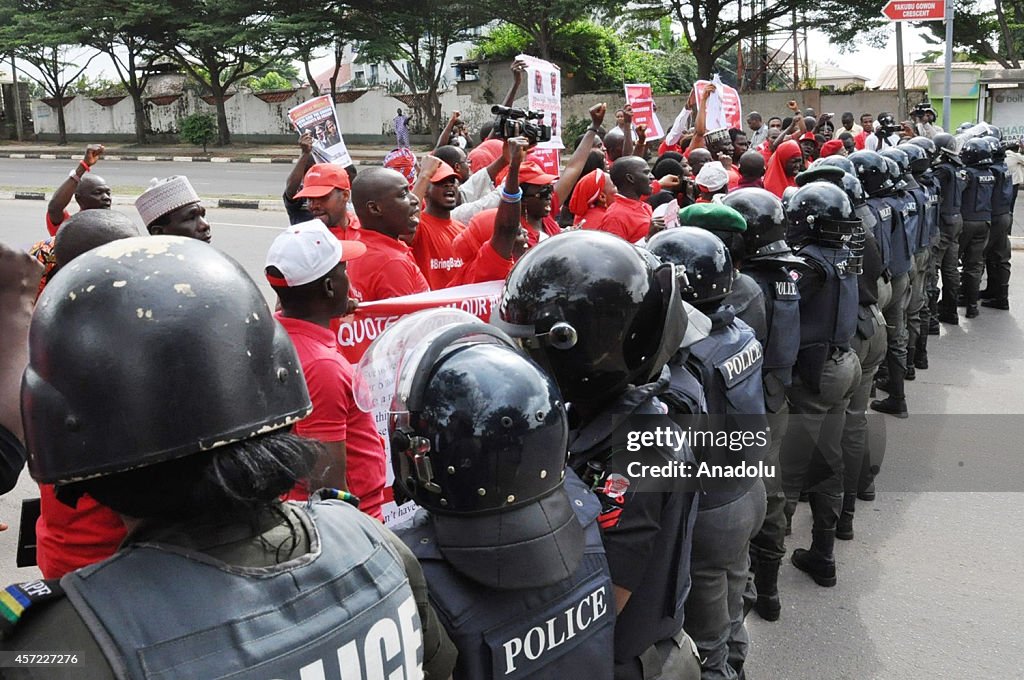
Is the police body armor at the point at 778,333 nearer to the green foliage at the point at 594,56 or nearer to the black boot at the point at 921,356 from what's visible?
the black boot at the point at 921,356

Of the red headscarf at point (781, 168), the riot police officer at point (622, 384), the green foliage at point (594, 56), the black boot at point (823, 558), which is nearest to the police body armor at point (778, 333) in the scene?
the black boot at point (823, 558)

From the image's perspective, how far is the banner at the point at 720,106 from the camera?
9.18 m

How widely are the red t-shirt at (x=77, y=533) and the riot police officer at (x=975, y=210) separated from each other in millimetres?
9426

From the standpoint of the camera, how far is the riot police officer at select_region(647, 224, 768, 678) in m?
2.89

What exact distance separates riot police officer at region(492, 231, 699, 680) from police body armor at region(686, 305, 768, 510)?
0.56 meters

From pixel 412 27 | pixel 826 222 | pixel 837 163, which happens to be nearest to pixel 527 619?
pixel 826 222

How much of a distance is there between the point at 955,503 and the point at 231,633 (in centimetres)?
523

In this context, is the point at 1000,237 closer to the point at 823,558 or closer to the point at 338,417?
the point at 823,558

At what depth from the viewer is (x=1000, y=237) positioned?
32.6ft

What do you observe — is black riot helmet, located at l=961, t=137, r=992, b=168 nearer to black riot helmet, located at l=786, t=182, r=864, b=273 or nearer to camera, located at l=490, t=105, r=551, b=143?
black riot helmet, located at l=786, t=182, r=864, b=273

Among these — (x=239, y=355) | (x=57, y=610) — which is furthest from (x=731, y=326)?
(x=57, y=610)

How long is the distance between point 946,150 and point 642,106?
3.27 meters

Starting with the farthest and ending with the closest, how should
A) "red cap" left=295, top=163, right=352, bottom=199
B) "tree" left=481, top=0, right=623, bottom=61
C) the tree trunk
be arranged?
the tree trunk, "tree" left=481, top=0, right=623, bottom=61, "red cap" left=295, top=163, right=352, bottom=199

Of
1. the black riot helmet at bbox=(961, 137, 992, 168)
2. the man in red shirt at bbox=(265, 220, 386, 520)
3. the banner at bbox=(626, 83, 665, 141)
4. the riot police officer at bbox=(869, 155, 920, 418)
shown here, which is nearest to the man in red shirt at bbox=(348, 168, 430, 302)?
the man in red shirt at bbox=(265, 220, 386, 520)
